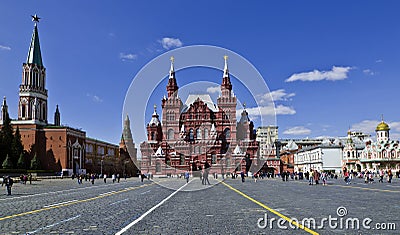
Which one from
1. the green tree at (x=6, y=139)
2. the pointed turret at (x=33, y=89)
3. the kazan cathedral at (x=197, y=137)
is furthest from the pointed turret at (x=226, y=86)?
the green tree at (x=6, y=139)

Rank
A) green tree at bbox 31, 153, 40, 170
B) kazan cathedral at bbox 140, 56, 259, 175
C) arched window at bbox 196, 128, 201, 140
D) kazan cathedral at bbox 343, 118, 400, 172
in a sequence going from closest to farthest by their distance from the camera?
green tree at bbox 31, 153, 40, 170
kazan cathedral at bbox 140, 56, 259, 175
kazan cathedral at bbox 343, 118, 400, 172
arched window at bbox 196, 128, 201, 140

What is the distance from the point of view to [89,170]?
335ft

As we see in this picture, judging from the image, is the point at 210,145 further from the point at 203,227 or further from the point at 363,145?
the point at 203,227

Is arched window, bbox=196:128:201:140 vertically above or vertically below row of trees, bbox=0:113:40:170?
above

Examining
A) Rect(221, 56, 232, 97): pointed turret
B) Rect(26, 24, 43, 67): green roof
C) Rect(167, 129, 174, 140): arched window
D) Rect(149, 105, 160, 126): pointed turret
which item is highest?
Rect(26, 24, 43, 67): green roof

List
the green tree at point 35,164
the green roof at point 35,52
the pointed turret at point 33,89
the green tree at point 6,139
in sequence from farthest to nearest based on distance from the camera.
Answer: the green roof at point 35,52, the pointed turret at point 33,89, the green tree at point 35,164, the green tree at point 6,139

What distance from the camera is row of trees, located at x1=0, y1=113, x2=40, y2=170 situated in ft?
251

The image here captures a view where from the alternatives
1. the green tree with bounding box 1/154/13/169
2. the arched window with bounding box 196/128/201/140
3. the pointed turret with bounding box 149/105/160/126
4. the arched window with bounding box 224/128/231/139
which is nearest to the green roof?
the green tree with bounding box 1/154/13/169

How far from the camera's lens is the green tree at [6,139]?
7706cm

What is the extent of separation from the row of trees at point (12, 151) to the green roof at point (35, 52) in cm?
1606

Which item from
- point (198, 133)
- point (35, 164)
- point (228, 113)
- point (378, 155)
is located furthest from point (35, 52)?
point (378, 155)

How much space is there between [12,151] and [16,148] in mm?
1050

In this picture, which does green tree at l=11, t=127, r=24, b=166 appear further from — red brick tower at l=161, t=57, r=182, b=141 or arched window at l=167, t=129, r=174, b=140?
arched window at l=167, t=129, r=174, b=140

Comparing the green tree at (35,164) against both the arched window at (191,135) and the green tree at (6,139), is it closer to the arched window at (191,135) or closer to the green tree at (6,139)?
the green tree at (6,139)
